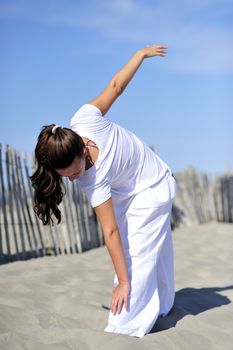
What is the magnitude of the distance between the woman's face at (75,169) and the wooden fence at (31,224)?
3.30 metres

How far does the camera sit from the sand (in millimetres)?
2920

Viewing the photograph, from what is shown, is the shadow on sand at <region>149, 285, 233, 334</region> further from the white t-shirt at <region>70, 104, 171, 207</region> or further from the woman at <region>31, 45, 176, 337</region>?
the white t-shirt at <region>70, 104, 171, 207</region>

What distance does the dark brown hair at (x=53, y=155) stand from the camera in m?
2.72

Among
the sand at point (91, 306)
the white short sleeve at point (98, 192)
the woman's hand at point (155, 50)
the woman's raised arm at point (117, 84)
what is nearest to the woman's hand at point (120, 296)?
the sand at point (91, 306)

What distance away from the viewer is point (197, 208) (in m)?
9.67

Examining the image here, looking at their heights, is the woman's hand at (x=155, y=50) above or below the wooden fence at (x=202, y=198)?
above

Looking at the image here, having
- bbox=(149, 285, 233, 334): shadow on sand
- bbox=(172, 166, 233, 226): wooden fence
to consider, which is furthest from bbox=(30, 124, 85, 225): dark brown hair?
bbox=(172, 166, 233, 226): wooden fence

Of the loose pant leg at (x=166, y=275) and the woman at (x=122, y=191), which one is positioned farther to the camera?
the loose pant leg at (x=166, y=275)

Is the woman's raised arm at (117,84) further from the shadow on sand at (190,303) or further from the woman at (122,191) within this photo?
the shadow on sand at (190,303)

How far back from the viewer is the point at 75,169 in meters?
2.79

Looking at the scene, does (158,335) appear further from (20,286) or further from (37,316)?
(20,286)

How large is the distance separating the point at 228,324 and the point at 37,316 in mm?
1185

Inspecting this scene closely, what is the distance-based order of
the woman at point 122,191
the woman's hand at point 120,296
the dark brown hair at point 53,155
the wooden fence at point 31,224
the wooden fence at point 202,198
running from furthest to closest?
1. the wooden fence at point 202,198
2. the wooden fence at point 31,224
3. the woman's hand at point 120,296
4. the woman at point 122,191
5. the dark brown hair at point 53,155

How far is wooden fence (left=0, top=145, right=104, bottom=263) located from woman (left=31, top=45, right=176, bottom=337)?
3.02m
